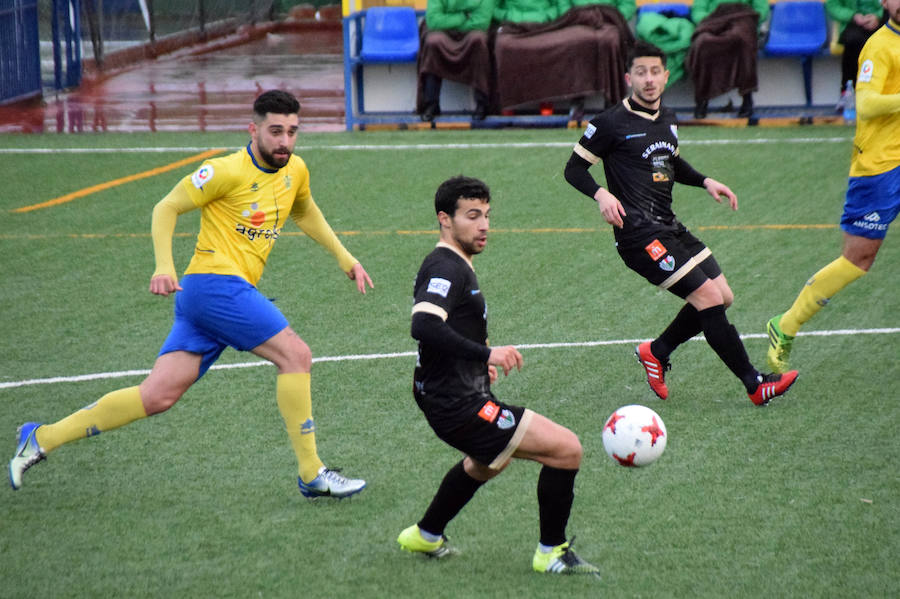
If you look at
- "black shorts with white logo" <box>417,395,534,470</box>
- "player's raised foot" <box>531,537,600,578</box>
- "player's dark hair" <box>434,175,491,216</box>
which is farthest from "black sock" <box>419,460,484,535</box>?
"player's dark hair" <box>434,175,491,216</box>

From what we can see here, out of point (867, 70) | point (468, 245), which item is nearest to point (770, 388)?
point (867, 70)

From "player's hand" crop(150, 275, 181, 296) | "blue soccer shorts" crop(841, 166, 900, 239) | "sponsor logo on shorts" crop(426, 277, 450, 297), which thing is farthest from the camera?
"blue soccer shorts" crop(841, 166, 900, 239)

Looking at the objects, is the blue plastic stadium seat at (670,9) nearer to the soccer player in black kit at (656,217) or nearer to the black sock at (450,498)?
the soccer player in black kit at (656,217)

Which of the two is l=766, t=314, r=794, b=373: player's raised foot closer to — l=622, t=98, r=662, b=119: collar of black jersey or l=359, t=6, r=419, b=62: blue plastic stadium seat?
l=622, t=98, r=662, b=119: collar of black jersey

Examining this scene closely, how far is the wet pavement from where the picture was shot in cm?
1909

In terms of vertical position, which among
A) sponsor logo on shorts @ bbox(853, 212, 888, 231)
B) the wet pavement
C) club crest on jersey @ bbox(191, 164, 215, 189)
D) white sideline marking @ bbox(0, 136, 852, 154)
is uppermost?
club crest on jersey @ bbox(191, 164, 215, 189)

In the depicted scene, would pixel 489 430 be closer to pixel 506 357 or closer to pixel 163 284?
pixel 506 357

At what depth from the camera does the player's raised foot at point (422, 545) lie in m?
4.64

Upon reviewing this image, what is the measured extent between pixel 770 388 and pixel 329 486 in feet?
8.70

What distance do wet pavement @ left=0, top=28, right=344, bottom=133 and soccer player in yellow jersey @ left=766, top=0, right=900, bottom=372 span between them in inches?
490

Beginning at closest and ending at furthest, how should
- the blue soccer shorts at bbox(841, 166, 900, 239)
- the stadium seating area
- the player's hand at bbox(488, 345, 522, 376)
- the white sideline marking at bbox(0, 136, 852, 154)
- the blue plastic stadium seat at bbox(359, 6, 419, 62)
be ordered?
the player's hand at bbox(488, 345, 522, 376), the blue soccer shorts at bbox(841, 166, 900, 239), the white sideline marking at bbox(0, 136, 852, 154), the stadium seating area, the blue plastic stadium seat at bbox(359, 6, 419, 62)

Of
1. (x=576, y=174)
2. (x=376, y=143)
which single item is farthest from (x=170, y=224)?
(x=376, y=143)

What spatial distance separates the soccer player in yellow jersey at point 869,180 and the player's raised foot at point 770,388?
0.45m

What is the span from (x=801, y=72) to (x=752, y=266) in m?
9.40
